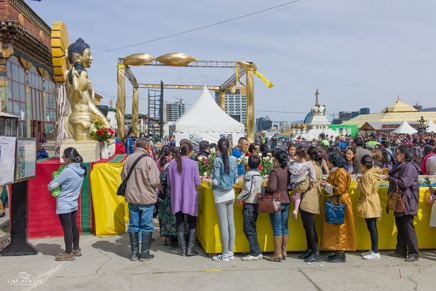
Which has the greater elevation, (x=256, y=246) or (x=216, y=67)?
(x=216, y=67)

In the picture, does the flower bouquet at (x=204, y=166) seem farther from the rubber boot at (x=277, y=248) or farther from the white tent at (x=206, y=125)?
the white tent at (x=206, y=125)

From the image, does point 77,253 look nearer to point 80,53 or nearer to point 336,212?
point 336,212

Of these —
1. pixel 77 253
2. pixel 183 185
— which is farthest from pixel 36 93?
pixel 183 185

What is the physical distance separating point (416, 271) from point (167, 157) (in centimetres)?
391

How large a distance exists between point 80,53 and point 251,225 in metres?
4.96

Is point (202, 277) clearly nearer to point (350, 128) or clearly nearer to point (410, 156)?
point (410, 156)

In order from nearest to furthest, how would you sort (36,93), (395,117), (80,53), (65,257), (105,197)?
(65,257) → (105,197) → (80,53) → (36,93) → (395,117)

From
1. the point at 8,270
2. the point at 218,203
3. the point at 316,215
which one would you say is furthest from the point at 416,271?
the point at 8,270

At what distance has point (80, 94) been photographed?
733cm

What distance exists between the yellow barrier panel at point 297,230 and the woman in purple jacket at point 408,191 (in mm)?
344

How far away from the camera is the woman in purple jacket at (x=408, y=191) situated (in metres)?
4.96

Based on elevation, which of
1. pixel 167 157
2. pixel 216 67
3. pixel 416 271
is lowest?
pixel 416 271

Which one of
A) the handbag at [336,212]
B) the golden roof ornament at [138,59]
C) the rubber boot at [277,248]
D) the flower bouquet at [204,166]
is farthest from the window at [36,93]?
the handbag at [336,212]

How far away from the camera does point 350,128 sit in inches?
1710
